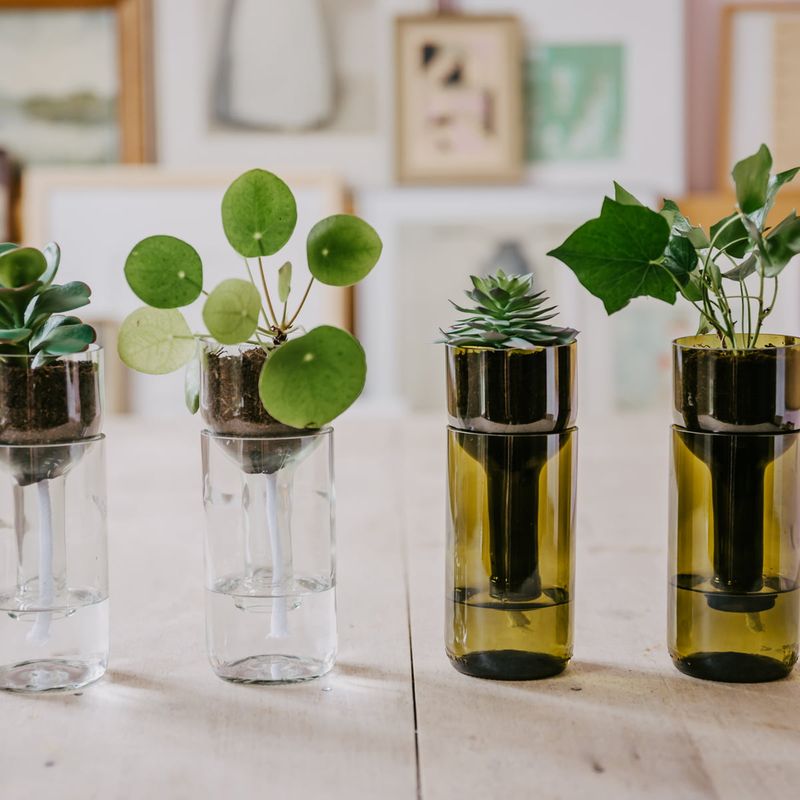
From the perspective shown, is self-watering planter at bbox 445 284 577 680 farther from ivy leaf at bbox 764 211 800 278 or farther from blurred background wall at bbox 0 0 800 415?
blurred background wall at bbox 0 0 800 415

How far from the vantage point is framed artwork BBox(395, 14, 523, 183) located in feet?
9.53

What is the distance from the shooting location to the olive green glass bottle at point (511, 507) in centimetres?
69

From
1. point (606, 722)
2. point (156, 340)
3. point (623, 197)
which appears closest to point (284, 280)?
point (156, 340)

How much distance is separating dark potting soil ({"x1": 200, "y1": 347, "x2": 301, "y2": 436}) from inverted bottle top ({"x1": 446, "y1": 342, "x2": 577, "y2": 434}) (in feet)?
0.38

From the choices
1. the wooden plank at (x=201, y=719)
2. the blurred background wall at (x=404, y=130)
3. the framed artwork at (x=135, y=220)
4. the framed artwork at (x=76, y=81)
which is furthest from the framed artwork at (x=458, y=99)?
the wooden plank at (x=201, y=719)

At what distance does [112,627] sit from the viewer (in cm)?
86

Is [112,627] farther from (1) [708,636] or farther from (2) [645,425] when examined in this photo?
(2) [645,425]

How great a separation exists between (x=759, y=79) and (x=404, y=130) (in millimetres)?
969

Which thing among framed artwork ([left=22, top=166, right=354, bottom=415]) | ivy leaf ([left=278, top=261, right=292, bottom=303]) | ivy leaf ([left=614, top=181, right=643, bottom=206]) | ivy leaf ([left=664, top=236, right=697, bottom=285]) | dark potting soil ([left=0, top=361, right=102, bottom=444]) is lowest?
dark potting soil ([left=0, top=361, right=102, bottom=444])

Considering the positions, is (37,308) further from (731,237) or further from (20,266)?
(731,237)

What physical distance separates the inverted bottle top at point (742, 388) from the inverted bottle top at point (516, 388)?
0.25 feet

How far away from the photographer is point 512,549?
2.32ft

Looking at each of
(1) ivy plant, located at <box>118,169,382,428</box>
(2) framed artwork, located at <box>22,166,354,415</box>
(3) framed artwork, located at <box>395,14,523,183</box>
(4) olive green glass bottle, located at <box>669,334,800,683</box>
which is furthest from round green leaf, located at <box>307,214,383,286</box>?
(3) framed artwork, located at <box>395,14,523,183</box>

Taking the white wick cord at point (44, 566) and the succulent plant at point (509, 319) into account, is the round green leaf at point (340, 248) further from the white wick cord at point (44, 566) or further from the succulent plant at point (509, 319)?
the white wick cord at point (44, 566)
